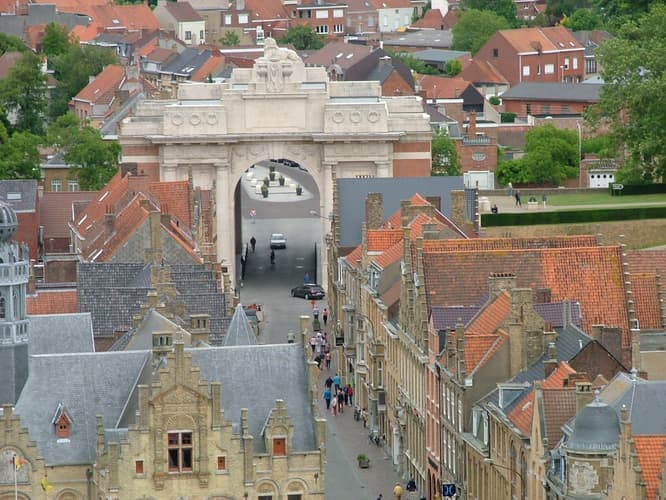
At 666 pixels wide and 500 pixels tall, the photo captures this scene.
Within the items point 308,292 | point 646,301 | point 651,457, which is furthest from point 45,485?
point 308,292

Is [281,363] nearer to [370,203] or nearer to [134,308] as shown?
[134,308]

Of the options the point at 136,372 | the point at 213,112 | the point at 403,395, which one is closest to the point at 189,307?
the point at 403,395

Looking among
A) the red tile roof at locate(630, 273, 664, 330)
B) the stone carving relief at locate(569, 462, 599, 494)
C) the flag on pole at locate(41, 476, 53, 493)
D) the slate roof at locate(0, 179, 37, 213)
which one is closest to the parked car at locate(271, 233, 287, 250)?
the slate roof at locate(0, 179, 37, 213)

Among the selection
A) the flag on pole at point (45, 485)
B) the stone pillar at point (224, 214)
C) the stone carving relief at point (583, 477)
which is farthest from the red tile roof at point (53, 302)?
the stone pillar at point (224, 214)

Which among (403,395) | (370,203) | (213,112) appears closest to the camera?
(403,395)

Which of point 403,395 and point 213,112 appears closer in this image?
point 403,395

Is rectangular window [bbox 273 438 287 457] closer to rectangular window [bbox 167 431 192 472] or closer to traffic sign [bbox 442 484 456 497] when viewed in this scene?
rectangular window [bbox 167 431 192 472]

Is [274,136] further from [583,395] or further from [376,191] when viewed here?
[583,395]
